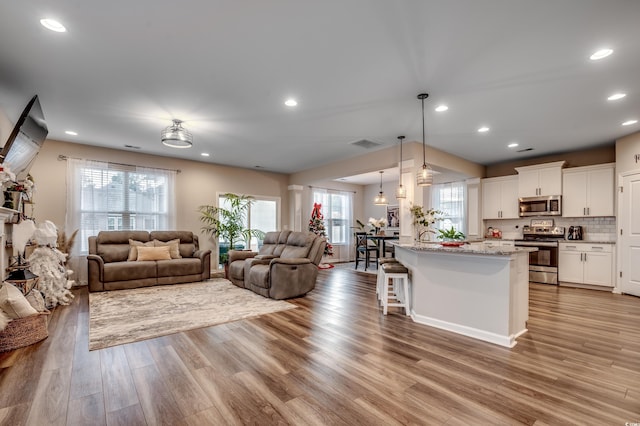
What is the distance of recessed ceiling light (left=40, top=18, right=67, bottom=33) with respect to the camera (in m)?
2.23

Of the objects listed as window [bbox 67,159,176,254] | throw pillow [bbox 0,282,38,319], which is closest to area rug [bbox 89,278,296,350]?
throw pillow [bbox 0,282,38,319]

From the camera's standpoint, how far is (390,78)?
308 centimetres

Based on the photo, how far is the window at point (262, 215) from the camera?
7942mm

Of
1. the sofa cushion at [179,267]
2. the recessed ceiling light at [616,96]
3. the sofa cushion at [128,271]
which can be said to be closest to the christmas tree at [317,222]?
the sofa cushion at [179,267]

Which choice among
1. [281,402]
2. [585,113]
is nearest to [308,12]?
[281,402]

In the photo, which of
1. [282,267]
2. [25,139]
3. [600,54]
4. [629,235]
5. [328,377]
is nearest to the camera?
[328,377]

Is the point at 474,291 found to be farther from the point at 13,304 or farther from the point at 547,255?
the point at 13,304

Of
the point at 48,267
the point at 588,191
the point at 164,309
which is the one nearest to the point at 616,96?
the point at 588,191

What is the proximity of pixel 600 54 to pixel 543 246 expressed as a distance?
4.38 metres

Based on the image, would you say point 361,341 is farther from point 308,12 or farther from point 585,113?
point 585,113

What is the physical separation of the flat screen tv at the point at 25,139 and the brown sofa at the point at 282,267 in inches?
125

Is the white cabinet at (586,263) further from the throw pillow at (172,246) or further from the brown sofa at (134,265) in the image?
the throw pillow at (172,246)

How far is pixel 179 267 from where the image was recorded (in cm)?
570

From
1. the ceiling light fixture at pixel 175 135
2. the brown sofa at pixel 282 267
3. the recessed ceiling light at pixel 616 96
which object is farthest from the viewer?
the brown sofa at pixel 282 267
